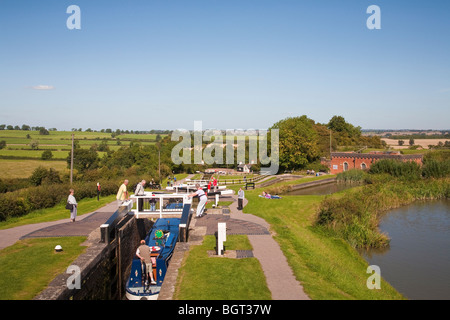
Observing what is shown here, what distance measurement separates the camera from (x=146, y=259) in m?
11.1

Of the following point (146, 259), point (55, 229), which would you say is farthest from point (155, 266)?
point (55, 229)

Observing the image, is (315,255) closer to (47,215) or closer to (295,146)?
(47,215)

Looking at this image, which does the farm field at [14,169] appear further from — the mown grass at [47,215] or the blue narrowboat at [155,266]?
the blue narrowboat at [155,266]

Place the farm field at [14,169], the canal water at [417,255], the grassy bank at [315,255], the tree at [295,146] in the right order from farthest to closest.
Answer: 1. the tree at [295,146]
2. the farm field at [14,169]
3. the canal water at [417,255]
4. the grassy bank at [315,255]

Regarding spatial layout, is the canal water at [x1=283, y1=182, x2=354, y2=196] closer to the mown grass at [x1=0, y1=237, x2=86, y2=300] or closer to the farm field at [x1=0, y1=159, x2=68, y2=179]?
the farm field at [x1=0, y1=159, x2=68, y2=179]

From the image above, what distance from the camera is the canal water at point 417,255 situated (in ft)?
42.7

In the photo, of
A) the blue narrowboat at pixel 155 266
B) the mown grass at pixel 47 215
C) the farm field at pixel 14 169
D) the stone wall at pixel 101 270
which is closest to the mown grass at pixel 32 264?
the stone wall at pixel 101 270

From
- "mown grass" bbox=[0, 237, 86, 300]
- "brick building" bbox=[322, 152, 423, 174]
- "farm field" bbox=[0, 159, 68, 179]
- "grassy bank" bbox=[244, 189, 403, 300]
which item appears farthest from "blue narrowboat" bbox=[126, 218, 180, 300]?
"brick building" bbox=[322, 152, 423, 174]

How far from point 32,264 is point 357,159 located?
48.1m

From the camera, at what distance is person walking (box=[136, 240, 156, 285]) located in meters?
10.9

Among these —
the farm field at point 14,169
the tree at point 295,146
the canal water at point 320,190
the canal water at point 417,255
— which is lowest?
the canal water at point 417,255

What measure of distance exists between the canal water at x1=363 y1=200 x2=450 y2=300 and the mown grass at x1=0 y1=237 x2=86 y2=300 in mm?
11341

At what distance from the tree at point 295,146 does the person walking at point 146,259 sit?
1738 inches

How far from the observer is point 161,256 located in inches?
526
